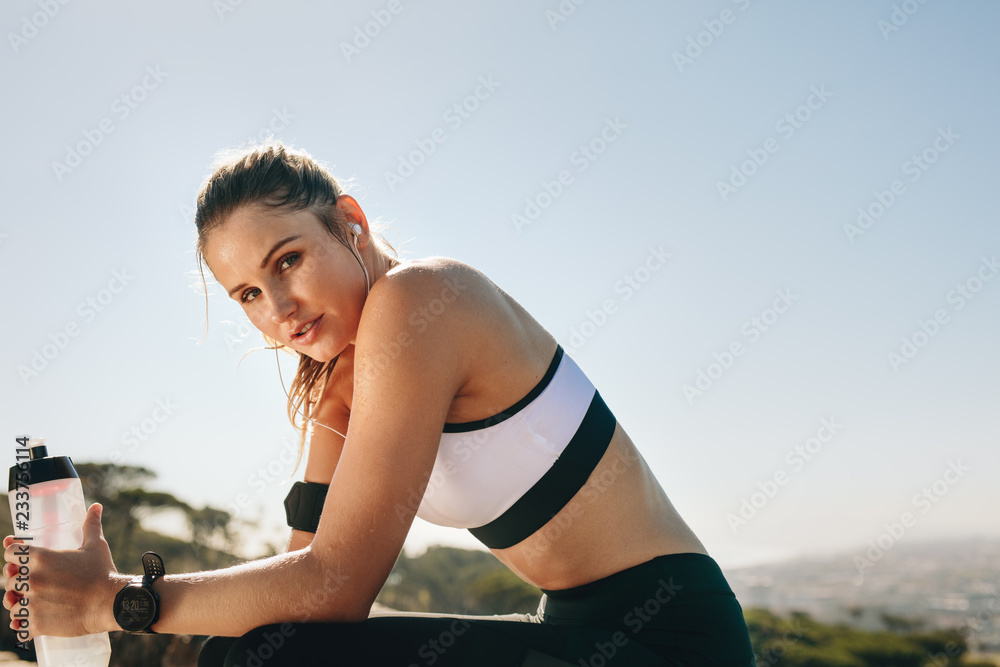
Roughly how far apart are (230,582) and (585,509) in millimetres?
869

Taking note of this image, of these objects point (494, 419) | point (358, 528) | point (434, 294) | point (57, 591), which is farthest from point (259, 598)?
point (434, 294)

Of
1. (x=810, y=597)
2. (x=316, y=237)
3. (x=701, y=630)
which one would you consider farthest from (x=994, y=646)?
(x=316, y=237)

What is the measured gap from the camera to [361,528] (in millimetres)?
1316

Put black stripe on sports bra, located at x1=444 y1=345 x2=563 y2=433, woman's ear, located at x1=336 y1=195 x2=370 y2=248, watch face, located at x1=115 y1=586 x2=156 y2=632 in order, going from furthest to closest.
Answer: woman's ear, located at x1=336 y1=195 x2=370 y2=248
black stripe on sports bra, located at x1=444 y1=345 x2=563 y2=433
watch face, located at x1=115 y1=586 x2=156 y2=632

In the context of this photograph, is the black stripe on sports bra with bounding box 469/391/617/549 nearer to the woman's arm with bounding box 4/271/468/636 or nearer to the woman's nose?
the woman's arm with bounding box 4/271/468/636

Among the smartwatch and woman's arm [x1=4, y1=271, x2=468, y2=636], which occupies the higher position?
woman's arm [x1=4, y1=271, x2=468, y2=636]

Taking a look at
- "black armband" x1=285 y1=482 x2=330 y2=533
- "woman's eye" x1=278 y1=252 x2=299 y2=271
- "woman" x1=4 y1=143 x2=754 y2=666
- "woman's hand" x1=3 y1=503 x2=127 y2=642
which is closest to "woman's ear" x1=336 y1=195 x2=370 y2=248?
"woman" x1=4 y1=143 x2=754 y2=666

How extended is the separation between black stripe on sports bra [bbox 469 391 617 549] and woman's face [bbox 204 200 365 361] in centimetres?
75

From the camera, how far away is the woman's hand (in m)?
1.43

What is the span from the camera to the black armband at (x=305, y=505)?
2.15 metres

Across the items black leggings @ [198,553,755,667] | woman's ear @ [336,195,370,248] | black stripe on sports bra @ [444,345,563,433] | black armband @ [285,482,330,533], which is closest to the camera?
black leggings @ [198,553,755,667]

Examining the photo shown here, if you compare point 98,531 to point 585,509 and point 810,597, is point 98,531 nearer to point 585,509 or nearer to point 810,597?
point 585,509

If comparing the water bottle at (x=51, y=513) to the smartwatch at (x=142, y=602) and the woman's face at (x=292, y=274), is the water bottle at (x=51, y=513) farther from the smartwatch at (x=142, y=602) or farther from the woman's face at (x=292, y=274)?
the woman's face at (x=292, y=274)

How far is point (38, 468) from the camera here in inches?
64.9
